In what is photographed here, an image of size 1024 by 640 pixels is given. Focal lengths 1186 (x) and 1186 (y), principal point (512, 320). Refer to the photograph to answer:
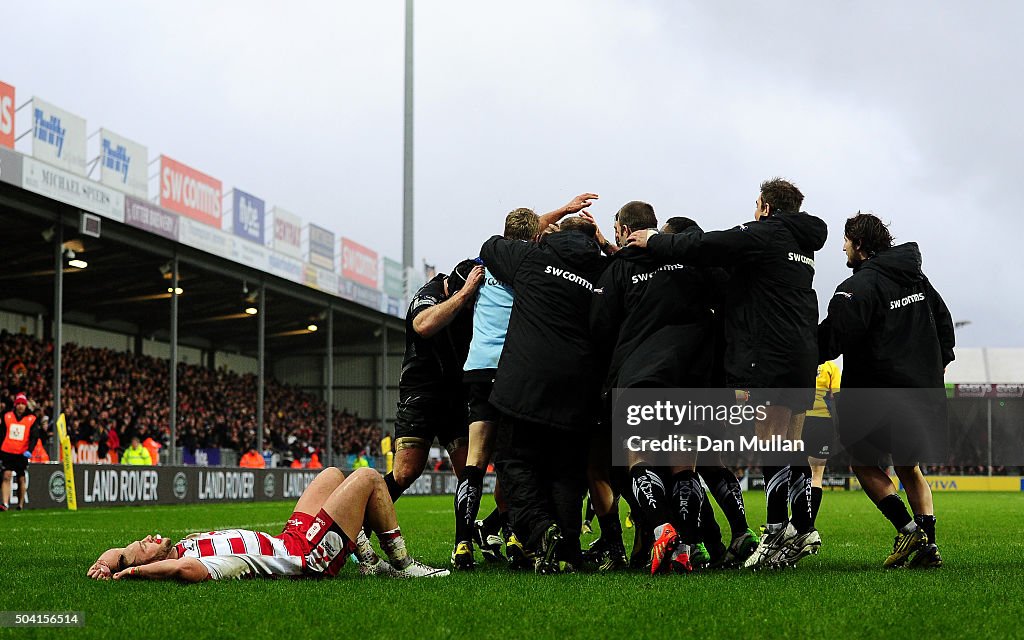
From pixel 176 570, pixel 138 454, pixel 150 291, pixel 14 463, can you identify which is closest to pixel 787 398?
pixel 176 570

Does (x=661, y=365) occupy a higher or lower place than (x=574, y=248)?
lower

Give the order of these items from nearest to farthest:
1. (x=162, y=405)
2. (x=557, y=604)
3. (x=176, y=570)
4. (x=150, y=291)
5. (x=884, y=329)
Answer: (x=557, y=604), (x=176, y=570), (x=884, y=329), (x=150, y=291), (x=162, y=405)

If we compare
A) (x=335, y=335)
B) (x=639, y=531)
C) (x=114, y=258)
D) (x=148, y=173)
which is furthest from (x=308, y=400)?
(x=639, y=531)

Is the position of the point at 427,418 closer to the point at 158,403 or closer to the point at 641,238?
the point at 641,238

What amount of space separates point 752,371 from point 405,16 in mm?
34406

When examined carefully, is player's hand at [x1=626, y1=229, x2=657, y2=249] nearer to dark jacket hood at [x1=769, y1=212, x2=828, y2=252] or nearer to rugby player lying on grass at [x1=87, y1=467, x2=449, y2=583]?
dark jacket hood at [x1=769, y1=212, x2=828, y2=252]

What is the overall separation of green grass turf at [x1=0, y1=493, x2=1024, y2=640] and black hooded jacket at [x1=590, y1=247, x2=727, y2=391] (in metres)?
1.09

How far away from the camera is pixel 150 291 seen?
3591 centimetres

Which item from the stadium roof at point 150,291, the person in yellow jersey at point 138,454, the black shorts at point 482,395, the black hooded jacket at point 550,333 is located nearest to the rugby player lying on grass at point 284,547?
the black hooded jacket at point 550,333

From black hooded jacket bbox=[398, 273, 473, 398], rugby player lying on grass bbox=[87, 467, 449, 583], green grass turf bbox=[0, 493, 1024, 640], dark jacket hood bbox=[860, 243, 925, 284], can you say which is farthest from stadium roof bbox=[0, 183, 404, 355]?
dark jacket hood bbox=[860, 243, 925, 284]

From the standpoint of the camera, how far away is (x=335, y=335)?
49156mm

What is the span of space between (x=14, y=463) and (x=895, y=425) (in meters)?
15.8

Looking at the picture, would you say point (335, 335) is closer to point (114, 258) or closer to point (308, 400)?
point (308, 400)

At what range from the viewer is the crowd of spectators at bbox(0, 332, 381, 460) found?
30.0 m
